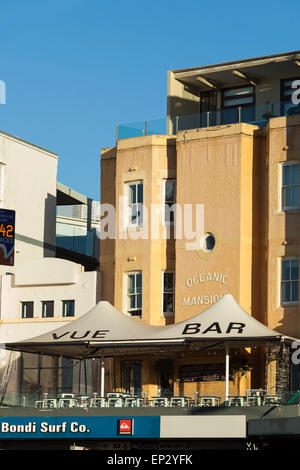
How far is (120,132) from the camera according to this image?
55.3 m

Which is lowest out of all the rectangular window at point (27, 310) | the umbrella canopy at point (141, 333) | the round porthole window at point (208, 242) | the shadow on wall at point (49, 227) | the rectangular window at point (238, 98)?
the umbrella canopy at point (141, 333)

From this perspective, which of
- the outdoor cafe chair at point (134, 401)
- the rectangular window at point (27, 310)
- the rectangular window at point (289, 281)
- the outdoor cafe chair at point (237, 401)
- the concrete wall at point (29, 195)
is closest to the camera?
the outdoor cafe chair at point (237, 401)

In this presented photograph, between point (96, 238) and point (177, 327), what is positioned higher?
point (96, 238)

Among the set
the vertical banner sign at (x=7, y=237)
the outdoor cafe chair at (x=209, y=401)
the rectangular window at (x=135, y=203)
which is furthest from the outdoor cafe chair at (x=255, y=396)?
the vertical banner sign at (x=7, y=237)

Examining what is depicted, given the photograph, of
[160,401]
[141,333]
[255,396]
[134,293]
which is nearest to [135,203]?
[134,293]

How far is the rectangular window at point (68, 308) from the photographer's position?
5550cm

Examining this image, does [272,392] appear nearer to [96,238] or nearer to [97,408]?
[97,408]

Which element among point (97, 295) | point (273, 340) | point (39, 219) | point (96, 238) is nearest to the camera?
point (273, 340)

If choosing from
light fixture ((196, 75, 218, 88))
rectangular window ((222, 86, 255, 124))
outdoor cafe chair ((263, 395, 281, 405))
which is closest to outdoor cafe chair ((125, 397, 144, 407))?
outdoor cafe chair ((263, 395, 281, 405))

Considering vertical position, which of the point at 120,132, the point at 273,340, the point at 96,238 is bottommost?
the point at 273,340

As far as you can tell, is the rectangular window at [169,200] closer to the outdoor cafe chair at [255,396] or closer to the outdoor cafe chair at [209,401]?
the outdoor cafe chair at [209,401]

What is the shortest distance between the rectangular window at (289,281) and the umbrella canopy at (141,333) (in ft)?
8.44
